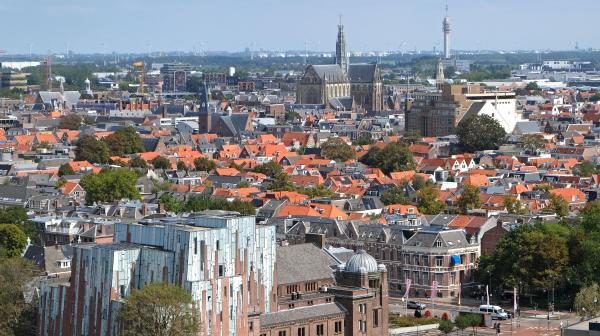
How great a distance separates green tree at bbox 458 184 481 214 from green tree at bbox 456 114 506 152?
1648 inches

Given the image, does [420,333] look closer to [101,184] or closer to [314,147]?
[101,184]

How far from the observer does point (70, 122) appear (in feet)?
573

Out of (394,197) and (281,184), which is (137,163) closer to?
(281,184)

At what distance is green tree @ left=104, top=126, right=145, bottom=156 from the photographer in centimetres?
13688

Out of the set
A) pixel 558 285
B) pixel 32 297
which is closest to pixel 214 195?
pixel 558 285

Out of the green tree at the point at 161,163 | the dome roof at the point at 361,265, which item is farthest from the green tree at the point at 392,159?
the dome roof at the point at 361,265

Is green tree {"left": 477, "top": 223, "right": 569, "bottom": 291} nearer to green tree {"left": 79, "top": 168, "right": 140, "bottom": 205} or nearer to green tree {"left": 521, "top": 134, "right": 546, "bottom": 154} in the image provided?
green tree {"left": 79, "top": 168, "right": 140, "bottom": 205}

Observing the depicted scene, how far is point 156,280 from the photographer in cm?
5312

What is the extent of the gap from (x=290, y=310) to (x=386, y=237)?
69.6ft

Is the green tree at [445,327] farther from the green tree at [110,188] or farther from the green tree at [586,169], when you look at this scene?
the green tree at [586,169]

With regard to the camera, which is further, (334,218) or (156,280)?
(334,218)

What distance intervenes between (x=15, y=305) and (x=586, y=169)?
69.5m

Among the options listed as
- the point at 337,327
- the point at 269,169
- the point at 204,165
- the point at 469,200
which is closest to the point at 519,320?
the point at 337,327

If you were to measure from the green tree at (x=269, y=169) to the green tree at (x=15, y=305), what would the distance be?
5981 centimetres
